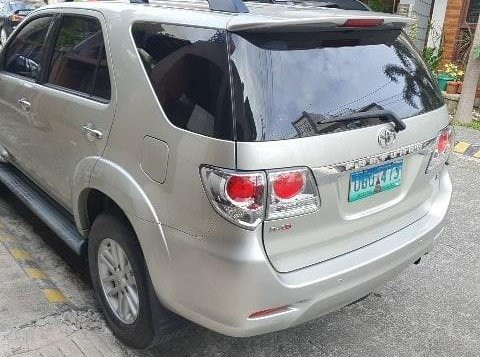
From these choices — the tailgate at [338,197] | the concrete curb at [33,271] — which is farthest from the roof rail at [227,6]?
the concrete curb at [33,271]

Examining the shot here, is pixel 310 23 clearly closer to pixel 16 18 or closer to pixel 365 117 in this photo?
pixel 365 117

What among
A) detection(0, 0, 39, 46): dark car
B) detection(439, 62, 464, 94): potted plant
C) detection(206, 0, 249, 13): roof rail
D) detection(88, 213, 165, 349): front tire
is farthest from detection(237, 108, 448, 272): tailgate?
detection(0, 0, 39, 46): dark car

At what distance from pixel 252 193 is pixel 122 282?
107 cm

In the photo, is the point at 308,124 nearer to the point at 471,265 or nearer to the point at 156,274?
the point at 156,274

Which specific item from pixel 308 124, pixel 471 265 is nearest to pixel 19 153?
pixel 308 124

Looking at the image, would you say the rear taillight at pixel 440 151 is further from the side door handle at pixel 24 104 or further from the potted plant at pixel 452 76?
the potted plant at pixel 452 76

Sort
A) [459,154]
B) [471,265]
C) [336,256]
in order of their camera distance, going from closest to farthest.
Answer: [336,256]
[471,265]
[459,154]

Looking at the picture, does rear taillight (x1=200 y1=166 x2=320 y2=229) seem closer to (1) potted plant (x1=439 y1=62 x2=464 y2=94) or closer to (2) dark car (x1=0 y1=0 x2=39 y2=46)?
(1) potted plant (x1=439 y1=62 x2=464 y2=94)

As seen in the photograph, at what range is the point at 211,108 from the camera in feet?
6.36

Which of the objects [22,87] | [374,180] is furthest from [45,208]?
[374,180]

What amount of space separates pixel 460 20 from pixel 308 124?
8.46 metres

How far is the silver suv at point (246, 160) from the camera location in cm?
191

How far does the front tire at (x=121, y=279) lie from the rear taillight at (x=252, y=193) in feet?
2.24

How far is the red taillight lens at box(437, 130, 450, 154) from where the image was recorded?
264cm
